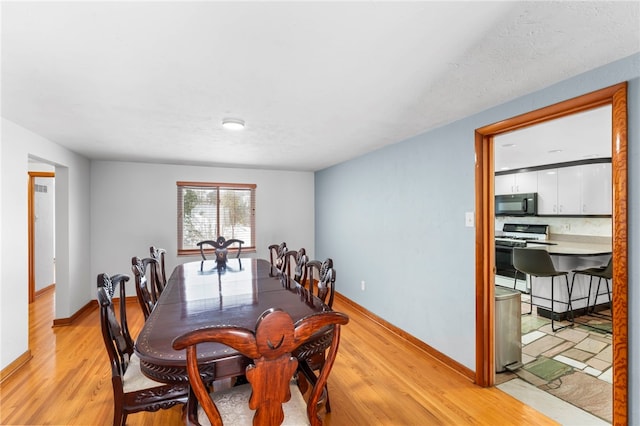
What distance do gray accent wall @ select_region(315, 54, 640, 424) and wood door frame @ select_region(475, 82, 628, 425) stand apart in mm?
31

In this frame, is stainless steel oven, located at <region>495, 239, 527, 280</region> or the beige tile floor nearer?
the beige tile floor

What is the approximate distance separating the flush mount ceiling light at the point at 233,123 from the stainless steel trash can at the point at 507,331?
275 cm

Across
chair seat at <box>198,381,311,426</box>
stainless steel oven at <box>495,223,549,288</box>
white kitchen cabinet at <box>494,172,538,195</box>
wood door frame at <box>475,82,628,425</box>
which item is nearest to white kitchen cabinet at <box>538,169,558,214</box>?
white kitchen cabinet at <box>494,172,538,195</box>

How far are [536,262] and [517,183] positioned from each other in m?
2.78

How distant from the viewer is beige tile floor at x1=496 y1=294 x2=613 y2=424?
223 centimetres

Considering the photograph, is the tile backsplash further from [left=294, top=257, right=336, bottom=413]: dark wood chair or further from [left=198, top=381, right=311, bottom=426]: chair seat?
[left=198, top=381, right=311, bottom=426]: chair seat

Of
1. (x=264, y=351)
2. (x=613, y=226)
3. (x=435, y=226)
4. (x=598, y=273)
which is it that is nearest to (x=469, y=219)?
(x=435, y=226)

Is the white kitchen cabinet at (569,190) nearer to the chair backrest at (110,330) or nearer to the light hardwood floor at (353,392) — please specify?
the light hardwood floor at (353,392)

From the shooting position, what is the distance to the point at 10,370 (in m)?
2.52

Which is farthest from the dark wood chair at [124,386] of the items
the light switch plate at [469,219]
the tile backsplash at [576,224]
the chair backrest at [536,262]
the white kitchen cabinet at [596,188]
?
the tile backsplash at [576,224]

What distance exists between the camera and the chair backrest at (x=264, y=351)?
1.01 m

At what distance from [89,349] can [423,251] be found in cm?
357

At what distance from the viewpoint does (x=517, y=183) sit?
5805 mm

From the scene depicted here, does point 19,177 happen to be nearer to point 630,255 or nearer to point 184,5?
point 184,5
